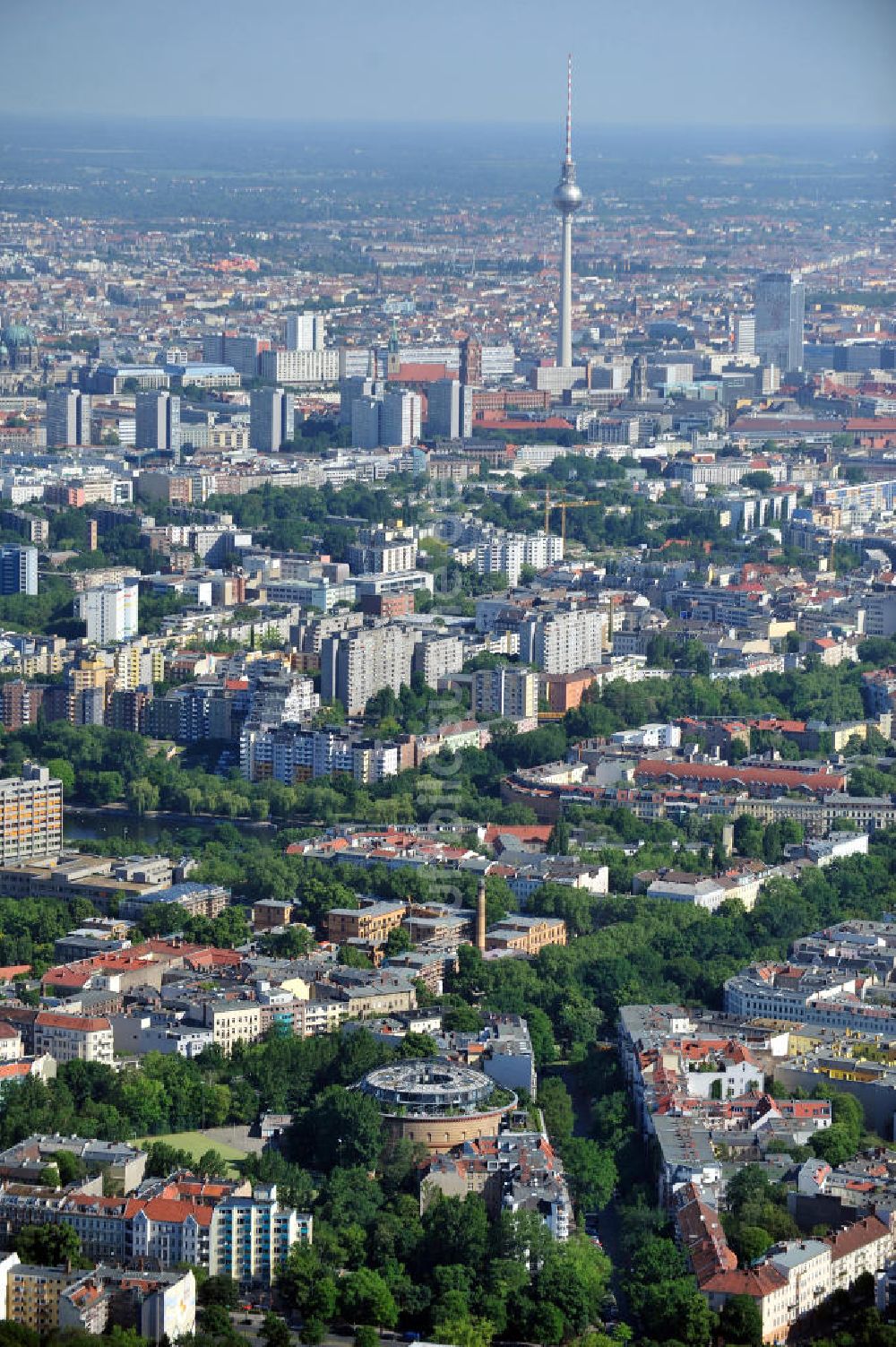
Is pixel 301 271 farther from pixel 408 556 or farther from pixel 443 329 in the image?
pixel 408 556

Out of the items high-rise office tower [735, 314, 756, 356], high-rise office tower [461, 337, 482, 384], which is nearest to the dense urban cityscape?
high-rise office tower [461, 337, 482, 384]

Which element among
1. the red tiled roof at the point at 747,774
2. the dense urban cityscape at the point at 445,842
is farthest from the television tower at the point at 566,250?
the red tiled roof at the point at 747,774

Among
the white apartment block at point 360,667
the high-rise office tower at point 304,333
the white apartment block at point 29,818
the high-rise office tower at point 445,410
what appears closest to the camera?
the white apartment block at point 29,818

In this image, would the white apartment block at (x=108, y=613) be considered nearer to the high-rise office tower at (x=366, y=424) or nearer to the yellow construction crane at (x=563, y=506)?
the yellow construction crane at (x=563, y=506)

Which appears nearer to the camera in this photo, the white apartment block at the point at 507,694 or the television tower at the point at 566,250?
the white apartment block at the point at 507,694

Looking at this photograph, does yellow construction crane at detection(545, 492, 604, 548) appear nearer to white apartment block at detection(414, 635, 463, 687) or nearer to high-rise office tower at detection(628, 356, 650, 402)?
white apartment block at detection(414, 635, 463, 687)

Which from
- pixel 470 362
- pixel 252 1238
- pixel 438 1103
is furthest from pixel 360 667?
pixel 470 362
